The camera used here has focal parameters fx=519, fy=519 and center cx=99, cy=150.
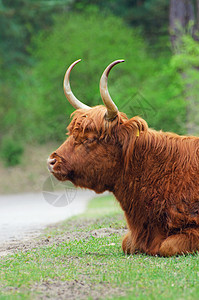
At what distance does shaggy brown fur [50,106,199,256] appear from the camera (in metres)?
5.75

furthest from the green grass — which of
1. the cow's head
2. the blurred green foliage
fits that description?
the blurred green foliage

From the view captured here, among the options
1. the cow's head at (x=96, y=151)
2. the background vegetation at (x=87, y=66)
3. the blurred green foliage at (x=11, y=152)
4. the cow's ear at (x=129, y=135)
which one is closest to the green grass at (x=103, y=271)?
the cow's head at (x=96, y=151)

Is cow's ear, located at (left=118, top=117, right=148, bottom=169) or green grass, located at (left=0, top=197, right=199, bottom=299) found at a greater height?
cow's ear, located at (left=118, top=117, right=148, bottom=169)

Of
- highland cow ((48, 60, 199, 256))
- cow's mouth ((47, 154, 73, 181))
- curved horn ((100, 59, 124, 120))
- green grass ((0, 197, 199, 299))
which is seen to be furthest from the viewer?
cow's mouth ((47, 154, 73, 181))

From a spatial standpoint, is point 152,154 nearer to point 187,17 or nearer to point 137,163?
point 137,163

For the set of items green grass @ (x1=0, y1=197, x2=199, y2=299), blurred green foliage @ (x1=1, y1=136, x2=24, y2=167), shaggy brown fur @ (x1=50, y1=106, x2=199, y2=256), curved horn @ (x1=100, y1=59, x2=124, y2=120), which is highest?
curved horn @ (x1=100, y1=59, x2=124, y2=120)

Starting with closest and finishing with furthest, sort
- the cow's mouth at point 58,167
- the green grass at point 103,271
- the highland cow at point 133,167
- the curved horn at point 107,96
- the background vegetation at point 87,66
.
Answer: the green grass at point 103,271
the curved horn at point 107,96
the highland cow at point 133,167
the cow's mouth at point 58,167
the background vegetation at point 87,66

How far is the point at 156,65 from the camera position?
29.8 meters

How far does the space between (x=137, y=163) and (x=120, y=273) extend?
1467 mm

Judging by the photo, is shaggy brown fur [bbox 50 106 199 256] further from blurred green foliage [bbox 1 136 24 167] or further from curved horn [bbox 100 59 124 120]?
blurred green foliage [bbox 1 136 24 167]

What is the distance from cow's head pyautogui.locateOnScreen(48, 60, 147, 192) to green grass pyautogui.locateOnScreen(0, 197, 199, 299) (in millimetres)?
925

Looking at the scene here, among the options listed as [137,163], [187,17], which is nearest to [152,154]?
[137,163]

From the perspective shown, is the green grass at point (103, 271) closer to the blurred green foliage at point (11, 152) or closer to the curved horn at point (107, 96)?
the curved horn at point (107, 96)

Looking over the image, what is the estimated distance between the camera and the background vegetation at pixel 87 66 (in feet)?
75.3
